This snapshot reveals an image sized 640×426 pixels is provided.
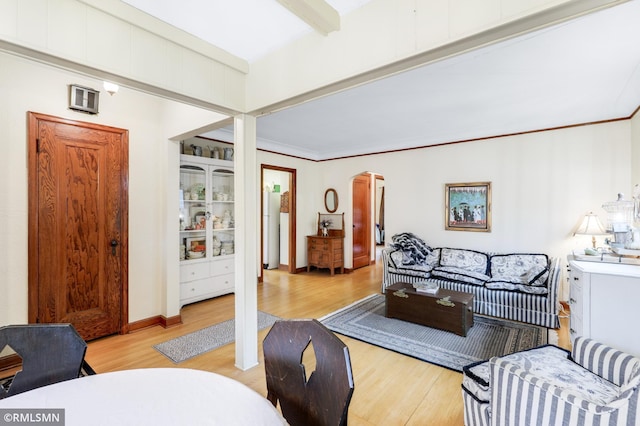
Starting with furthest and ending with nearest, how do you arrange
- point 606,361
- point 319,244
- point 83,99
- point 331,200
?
1. point 331,200
2. point 319,244
3. point 83,99
4. point 606,361

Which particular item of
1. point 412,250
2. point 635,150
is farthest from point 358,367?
point 635,150

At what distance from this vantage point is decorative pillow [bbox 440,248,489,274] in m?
4.34

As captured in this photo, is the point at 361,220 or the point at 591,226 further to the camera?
the point at 361,220

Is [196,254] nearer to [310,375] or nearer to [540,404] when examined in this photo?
[310,375]

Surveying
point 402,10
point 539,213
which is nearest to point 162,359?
point 402,10

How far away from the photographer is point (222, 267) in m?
4.63

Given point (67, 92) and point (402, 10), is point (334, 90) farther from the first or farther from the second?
point (67, 92)

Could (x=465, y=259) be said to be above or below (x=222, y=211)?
below

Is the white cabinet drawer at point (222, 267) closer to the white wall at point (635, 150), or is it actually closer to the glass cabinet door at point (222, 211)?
the glass cabinet door at point (222, 211)

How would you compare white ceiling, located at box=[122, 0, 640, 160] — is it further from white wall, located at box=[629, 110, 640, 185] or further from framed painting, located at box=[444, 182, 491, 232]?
framed painting, located at box=[444, 182, 491, 232]

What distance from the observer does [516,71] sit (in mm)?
2596

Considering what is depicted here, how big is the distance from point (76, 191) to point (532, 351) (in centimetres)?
395

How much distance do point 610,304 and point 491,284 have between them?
1.66m

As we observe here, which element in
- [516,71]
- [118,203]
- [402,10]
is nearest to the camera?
[402,10]
